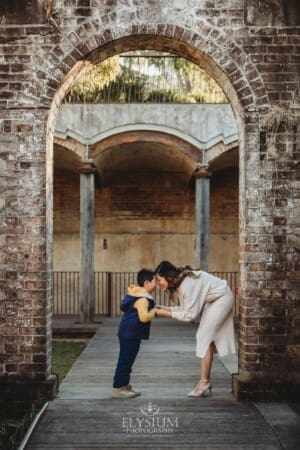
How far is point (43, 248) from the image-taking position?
19.3 ft

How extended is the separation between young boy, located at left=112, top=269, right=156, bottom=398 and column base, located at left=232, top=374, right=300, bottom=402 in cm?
110

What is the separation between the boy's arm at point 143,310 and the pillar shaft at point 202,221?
7.84 meters

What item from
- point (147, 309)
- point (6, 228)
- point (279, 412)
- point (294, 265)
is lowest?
point (279, 412)

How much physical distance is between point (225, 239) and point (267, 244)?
39.1 ft

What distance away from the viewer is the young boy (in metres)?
5.97

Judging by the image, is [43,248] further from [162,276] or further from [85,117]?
[85,117]

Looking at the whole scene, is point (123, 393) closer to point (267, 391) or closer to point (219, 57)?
point (267, 391)

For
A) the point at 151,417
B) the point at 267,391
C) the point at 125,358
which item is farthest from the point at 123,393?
the point at 267,391

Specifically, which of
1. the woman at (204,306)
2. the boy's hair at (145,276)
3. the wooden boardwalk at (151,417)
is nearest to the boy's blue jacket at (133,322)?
the boy's hair at (145,276)

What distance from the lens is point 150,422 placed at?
5.15 m

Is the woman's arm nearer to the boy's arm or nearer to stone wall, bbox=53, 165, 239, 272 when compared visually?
the boy's arm

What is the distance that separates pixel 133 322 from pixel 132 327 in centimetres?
5

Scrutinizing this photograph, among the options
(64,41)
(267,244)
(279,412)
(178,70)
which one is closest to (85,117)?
(178,70)

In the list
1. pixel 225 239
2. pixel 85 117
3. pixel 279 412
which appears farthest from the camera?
pixel 225 239
